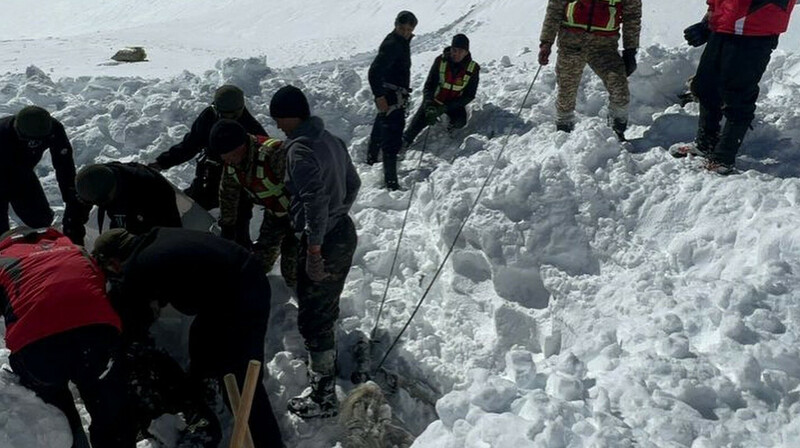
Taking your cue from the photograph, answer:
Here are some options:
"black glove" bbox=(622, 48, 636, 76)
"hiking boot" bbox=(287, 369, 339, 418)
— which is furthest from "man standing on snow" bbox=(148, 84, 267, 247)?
"black glove" bbox=(622, 48, 636, 76)

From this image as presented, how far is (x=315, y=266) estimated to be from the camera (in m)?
4.54

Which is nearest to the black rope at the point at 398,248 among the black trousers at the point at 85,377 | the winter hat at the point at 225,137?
the winter hat at the point at 225,137

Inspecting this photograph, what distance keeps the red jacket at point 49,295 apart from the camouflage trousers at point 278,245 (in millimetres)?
1639

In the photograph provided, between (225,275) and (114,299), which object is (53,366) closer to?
(114,299)

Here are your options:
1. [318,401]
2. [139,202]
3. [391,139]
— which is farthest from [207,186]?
[318,401]

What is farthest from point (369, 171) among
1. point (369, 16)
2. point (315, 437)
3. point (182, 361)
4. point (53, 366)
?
point (369, 16)

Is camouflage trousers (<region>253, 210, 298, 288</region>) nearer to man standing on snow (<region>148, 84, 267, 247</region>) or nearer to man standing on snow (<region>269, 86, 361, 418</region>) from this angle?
man standing on snow (<region>148, 84, 267, 247</region>)

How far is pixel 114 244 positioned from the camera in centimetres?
405

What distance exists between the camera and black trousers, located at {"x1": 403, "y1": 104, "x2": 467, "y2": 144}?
8031 mm

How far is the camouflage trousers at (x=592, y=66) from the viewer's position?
6527 mm

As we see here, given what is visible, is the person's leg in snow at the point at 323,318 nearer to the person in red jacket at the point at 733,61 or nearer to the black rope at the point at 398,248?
the black rope at the point at 398,248

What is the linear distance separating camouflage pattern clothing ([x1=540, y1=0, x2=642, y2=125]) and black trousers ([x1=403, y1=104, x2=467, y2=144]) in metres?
1.56

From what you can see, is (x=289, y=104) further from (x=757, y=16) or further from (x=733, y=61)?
(x=757, y=16)

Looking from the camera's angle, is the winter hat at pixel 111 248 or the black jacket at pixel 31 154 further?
the black jacket at pixel 31 154
